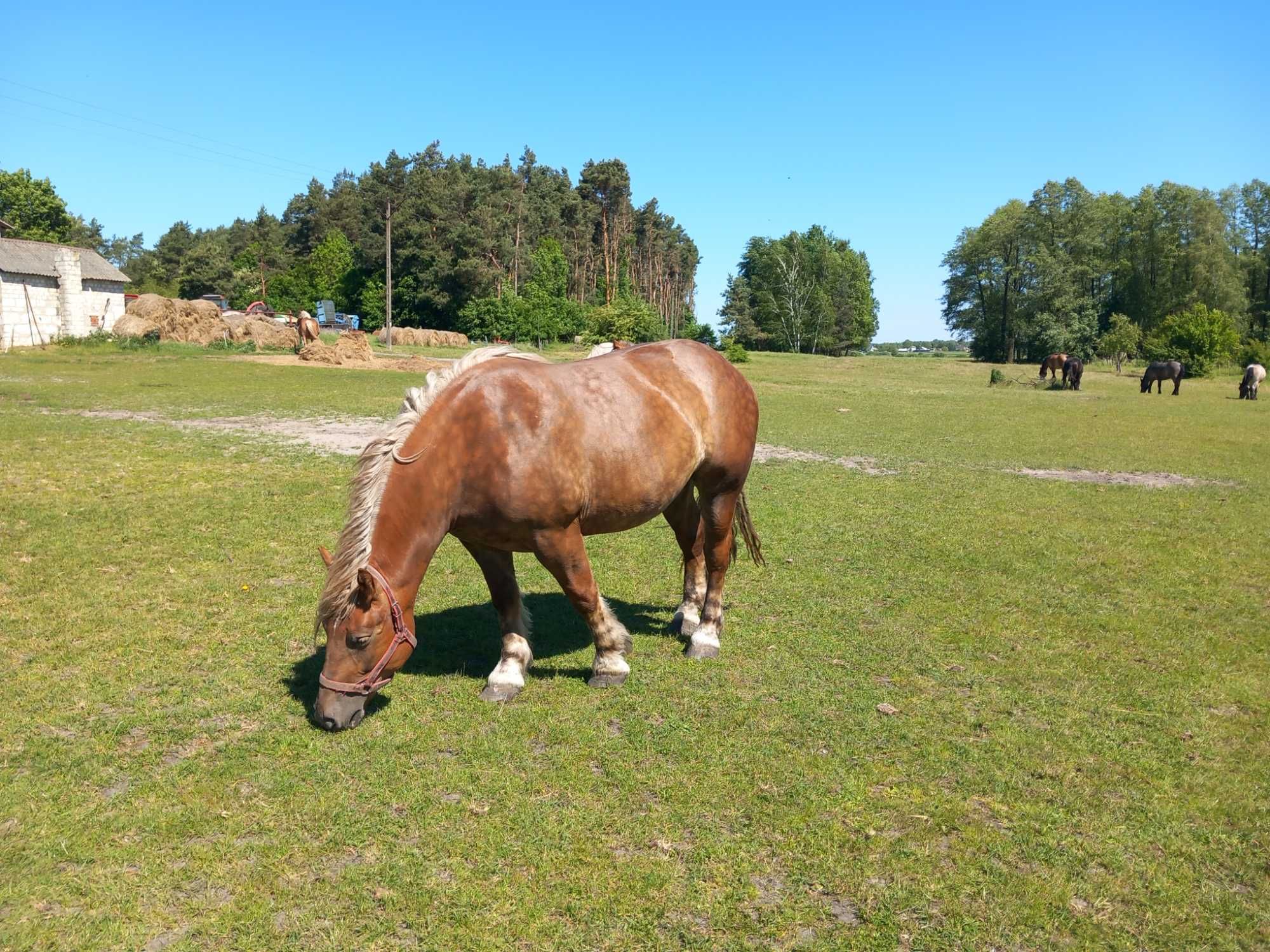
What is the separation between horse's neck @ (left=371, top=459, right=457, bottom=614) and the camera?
177 inches

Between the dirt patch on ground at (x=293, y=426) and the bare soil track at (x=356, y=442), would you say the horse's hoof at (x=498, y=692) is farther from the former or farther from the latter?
the dirt patch on ground at (x=293, y=426)

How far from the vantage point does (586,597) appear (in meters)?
5.13

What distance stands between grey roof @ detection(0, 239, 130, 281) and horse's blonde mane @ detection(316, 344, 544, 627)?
40.5 m

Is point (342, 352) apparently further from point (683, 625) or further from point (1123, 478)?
point (683, 625)

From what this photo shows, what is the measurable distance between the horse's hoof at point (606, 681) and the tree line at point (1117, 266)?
63.7m

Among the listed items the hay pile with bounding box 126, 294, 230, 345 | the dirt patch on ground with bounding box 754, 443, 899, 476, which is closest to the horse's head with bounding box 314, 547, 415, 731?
the dirt patch on ground with bounding box 754, 443, 899, 476

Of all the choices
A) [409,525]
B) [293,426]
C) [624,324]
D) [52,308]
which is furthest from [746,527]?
[624,324]

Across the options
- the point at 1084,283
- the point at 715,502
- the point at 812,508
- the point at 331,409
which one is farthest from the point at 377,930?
the point at 1084,283

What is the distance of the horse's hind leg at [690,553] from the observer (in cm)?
635

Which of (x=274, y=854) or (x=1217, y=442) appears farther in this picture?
(x=1217, y=442)

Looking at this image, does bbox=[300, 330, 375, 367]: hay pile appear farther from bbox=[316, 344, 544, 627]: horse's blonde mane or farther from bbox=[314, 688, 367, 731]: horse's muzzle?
bbox=[314, 688, 367, 731]: horse's muzzle

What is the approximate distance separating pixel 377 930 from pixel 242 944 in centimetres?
48

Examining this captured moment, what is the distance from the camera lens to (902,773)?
14.0ft

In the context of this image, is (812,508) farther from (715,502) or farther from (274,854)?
(274,854)
